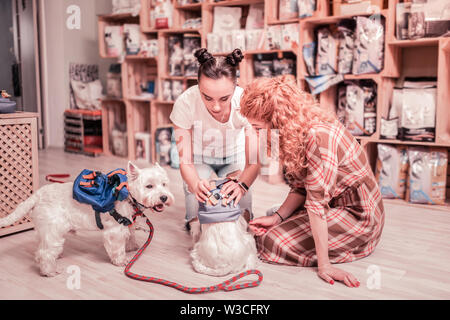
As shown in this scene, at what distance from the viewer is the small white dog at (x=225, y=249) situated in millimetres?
1745

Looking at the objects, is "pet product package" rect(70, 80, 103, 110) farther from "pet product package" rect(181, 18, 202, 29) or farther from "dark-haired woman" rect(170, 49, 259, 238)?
"dark-haired woman" rect(170, 49, 259, 238)

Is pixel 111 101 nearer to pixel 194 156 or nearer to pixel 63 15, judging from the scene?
pixel 63 15

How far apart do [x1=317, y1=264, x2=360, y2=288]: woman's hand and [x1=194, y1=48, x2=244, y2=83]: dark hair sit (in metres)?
0.84

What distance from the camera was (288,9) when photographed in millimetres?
3418

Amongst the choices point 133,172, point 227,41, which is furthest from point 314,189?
point 227,41

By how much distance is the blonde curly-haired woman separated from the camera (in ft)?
5.46

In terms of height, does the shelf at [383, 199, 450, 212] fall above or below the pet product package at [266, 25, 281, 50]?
below

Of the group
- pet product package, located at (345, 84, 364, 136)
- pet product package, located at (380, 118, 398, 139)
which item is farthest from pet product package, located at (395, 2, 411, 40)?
pet product package, located at (380, 118, 398, 139)

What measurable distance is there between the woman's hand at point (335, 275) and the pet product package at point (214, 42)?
2551mm

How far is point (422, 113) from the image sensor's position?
292 centimetres

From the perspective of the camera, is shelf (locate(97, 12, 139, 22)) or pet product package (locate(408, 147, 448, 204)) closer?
pet product package (locate(408, 147, 448, 204))

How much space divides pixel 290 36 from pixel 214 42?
0.75 m

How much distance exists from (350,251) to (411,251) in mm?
390

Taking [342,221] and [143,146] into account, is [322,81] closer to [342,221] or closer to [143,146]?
[342,221]
